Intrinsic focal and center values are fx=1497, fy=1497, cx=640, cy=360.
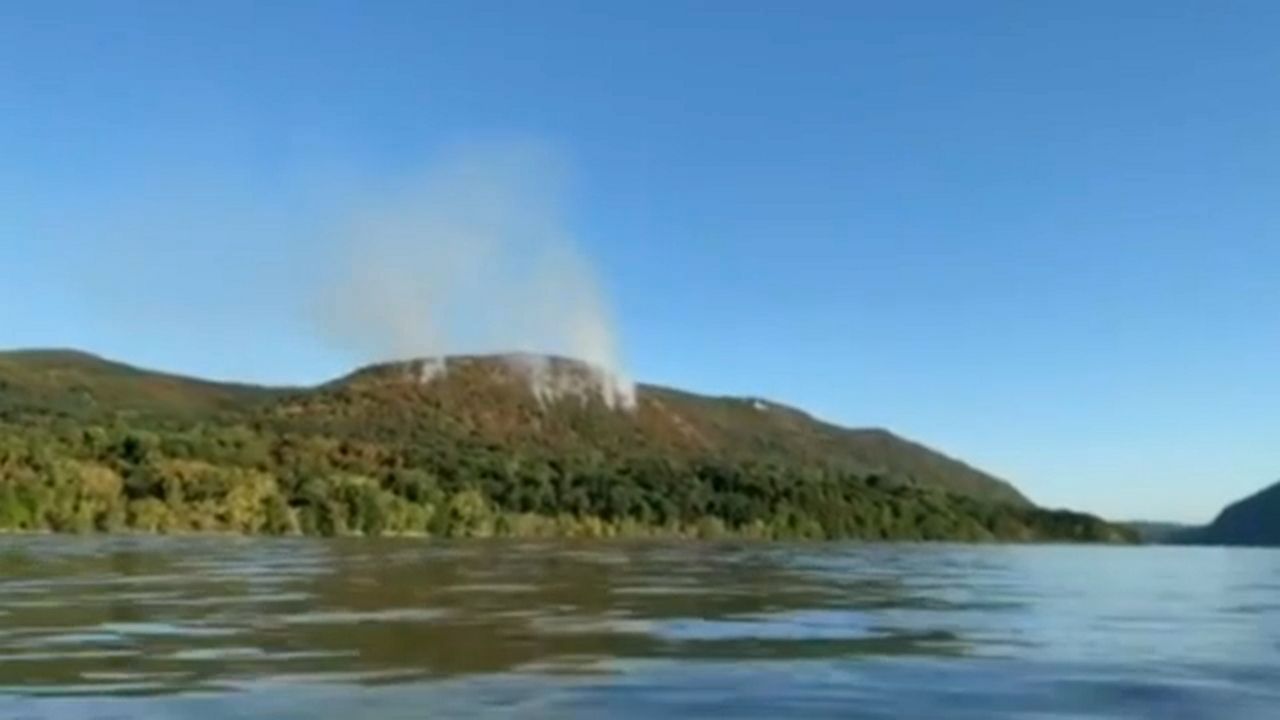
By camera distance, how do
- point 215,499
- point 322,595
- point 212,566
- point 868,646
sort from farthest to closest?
point 215,499 < point 212,566 < point 322,595 < point 868,646

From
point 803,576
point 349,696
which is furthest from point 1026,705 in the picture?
point 803,576

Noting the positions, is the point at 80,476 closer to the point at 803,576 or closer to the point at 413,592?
the point at 803,576

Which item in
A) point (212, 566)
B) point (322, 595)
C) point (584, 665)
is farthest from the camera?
point (212, 566)

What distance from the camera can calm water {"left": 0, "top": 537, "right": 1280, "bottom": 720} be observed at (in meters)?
20.2

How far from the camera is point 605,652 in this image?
27.0m

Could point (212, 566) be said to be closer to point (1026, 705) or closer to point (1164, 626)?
point (1164, 626)

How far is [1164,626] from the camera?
128 feet

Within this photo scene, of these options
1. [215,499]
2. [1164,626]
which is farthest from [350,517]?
[1164,626]

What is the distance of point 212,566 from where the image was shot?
220 feet

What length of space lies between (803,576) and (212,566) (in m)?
26.9

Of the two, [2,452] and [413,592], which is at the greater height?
[2,452]

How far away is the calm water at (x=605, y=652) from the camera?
2017cm

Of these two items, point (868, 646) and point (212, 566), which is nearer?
point (868, 646)

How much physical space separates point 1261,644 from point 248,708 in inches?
938
